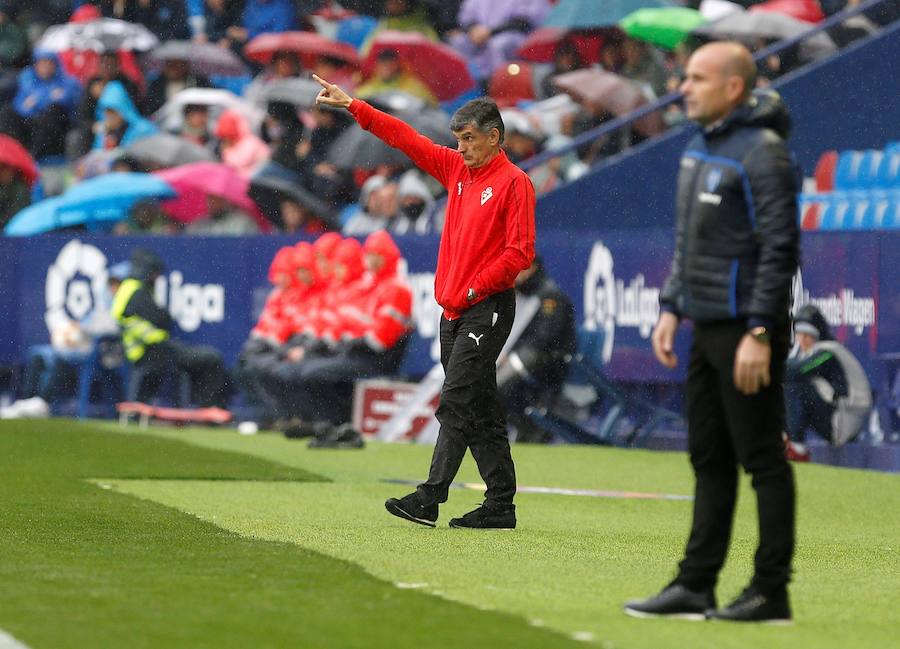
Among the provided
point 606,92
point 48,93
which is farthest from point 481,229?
point 48,93

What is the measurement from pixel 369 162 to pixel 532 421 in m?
5.17

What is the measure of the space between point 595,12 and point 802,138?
149 inches

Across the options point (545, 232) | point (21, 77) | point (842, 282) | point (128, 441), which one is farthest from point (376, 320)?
point (21, 77)

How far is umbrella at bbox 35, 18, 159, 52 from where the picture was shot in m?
26.5

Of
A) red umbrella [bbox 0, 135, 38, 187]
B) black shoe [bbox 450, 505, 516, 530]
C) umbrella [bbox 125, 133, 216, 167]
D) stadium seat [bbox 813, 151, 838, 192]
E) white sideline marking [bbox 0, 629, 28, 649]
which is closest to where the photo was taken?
white sideline marking [bbox 0, 629, 28, 649]

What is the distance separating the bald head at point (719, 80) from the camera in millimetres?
6469

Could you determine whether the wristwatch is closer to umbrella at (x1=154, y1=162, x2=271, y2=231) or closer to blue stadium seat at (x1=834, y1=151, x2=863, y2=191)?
blue stadium seat at (x1=834, y1=151, x2=863, y2=191)

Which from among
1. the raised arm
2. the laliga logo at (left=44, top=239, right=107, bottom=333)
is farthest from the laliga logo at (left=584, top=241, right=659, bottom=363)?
the raised arm

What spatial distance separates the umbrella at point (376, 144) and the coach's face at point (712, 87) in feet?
50.2

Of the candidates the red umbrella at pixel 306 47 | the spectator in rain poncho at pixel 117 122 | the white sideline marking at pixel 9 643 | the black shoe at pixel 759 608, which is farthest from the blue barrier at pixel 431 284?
the white sideline marking at pixel 9 643

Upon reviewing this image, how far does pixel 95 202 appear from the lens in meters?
23.9

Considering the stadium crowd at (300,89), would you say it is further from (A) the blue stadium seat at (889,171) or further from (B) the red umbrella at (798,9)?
(A) the blue stadium seat at (889,171)

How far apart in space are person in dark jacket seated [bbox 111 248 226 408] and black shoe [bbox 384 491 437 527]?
12.4 meters

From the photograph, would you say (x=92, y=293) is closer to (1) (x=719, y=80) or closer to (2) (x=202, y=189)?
(2) (x=202, y=189)
